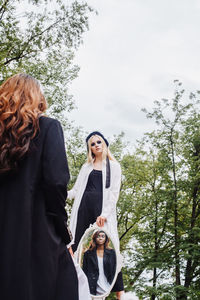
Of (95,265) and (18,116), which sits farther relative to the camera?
(95,265)

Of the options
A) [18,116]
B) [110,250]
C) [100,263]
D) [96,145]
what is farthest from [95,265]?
[18,116]

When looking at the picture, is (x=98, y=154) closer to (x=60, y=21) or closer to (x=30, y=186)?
(x=30, y=186)

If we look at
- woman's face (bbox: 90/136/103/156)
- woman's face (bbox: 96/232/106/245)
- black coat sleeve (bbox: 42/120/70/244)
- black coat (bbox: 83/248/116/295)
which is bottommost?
black coat (bbox: 83/248/116/295)

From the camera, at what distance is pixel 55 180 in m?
2.19

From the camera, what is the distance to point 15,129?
7.25 ft

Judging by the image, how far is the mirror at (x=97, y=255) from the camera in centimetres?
561

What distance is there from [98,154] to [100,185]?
623 millimetres

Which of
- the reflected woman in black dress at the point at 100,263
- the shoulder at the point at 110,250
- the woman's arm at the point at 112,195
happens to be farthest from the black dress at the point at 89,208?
the shoulder at the point at 110,250

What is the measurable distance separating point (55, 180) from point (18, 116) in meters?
0.46

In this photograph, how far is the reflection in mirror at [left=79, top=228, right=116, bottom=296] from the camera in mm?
5629

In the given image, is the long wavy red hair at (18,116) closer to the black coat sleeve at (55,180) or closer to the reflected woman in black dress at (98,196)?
the black coat sleeve at (55,180)

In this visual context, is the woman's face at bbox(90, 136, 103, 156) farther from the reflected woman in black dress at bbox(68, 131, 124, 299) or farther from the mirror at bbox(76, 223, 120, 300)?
the mirror at bbox(76, 223, 120, 300)

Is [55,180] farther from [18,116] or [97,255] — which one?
[97,255]

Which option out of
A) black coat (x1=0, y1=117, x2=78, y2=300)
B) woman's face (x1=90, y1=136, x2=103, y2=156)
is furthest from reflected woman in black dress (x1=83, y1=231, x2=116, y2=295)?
black coat (x1=0, y1=117, x2=78, y2=300)
